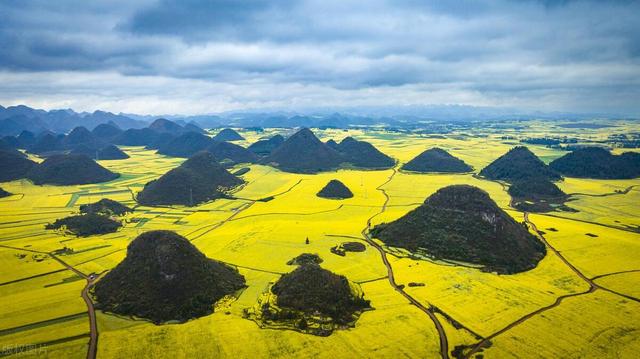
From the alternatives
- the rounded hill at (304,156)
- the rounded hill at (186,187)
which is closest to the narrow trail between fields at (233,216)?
the rounded hill at (186,187)

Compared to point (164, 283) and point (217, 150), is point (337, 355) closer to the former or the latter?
point (164, 283)

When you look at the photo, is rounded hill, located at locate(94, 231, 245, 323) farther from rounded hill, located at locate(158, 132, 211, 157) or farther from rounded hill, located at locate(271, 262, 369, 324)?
rounded hill, located at locate(158, 132, 211, 157)

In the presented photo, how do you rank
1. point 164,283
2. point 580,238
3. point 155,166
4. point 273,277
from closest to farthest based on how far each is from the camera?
1. point 164,283
2. point 273,277
3. point 580,238
4. point 155,166

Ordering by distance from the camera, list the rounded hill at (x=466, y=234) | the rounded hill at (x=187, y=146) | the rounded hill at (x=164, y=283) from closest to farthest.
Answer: the rounded hill at (x=164, y=283) < the rounded hill at (x=466, y=234) < the rounded hill at (x=187, y=146)

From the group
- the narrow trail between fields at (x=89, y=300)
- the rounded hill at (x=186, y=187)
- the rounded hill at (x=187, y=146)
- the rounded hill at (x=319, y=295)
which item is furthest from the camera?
the rounded hill at (x=187, y=146)

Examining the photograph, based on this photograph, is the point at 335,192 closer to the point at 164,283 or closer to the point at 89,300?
the point at 164,283

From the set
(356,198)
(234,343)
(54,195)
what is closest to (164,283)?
(234,343)

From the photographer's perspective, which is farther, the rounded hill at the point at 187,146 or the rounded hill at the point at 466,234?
the rounded hill at the point at 187,146

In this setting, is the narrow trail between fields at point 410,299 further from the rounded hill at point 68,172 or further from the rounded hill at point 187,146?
the rounded hill at point 187,146

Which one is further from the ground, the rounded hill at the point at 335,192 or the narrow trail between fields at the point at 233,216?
the rounded hill at the point at 335,192
